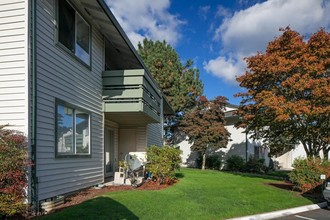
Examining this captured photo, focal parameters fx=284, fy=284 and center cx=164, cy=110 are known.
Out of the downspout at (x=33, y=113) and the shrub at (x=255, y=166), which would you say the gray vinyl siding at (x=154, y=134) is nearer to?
the shrub at (x=255, y=166)

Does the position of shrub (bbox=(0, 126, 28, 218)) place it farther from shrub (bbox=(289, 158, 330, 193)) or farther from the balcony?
shrub (bbox=(289, 158, 330, 193))

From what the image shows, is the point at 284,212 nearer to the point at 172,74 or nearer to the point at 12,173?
the point at 12,173

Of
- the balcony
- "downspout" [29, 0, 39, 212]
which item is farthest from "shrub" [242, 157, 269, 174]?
"downspout" [29, 0, 39, 212]

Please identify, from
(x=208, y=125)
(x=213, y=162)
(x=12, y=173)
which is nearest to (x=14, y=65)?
(x=12, y=173)

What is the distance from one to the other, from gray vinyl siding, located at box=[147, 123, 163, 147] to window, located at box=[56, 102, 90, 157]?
754 centimetres

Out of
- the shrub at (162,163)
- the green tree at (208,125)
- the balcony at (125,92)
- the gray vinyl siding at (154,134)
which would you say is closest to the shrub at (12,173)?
the balcony at (125,92)

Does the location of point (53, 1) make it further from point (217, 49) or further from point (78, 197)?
point (217, 49)

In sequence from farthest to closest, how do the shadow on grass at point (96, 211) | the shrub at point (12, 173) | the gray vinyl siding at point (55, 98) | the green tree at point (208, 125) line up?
the green tree at point (208, 125) < the gray vinyl siding at point (55, 98) < the shadow on grass at point (96, 211) < the shrub at point (12, 173)

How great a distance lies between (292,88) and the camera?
13.2m

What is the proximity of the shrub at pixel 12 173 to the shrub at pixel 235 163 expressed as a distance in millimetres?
20026

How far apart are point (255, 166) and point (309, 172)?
12.3 metres

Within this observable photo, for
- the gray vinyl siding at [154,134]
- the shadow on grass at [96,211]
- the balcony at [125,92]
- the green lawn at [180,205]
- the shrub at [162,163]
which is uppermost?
the balcony at [125,92]

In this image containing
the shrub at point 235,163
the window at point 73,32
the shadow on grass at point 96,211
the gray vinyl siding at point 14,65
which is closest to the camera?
the shadow on grass at point 96,211

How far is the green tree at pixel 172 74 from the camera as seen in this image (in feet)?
96.9
